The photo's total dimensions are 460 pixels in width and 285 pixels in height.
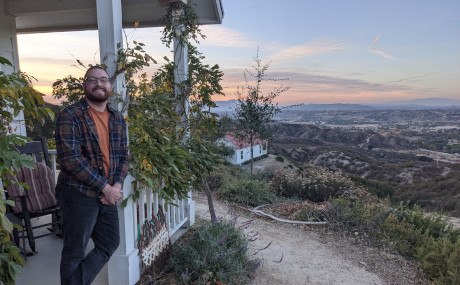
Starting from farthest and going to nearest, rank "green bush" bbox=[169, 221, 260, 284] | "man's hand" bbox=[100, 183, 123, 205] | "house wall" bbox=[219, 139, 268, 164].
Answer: "house wall" bbox=[219, 139, 268, 164]
"green bush" bbox=[169, 221, 260, 284]
"man's hand" bbox=[100, 183, 123, 205]

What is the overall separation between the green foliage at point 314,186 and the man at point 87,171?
5.98 m

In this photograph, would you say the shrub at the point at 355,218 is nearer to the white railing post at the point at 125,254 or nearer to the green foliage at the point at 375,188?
the white railing post at the point at 125,254

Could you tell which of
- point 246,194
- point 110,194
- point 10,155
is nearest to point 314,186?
point 246,194

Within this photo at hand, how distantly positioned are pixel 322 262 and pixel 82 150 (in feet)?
10.4

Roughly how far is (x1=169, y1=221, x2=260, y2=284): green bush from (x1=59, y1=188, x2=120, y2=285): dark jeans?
2.77 ft

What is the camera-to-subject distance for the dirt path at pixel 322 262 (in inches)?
134

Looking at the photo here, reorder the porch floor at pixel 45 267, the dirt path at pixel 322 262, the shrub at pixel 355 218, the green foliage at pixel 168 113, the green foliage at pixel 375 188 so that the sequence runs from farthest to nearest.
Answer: the green foliage at pixel 375 188
the shrub at pixel 355 218
the dirt path at pixel 322 262
the porch floor at pixel 45 267
the green foliage at pixel 168 113

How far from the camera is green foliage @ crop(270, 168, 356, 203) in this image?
24.5ft

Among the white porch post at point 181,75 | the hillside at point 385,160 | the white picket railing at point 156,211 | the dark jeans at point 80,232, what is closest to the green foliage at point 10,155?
the dark jeans at point 80,232

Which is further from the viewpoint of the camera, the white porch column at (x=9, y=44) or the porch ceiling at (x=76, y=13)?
the white porch column at (x=9, y=44)

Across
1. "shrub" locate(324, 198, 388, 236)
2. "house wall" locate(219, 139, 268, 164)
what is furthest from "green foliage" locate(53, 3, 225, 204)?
"house wall" locate(219, 139, 268, 164)

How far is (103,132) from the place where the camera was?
6.92 ft

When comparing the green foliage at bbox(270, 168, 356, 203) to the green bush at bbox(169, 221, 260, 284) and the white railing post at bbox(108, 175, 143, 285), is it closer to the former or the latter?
the green bush at bbox(169, 221, 260, 284)

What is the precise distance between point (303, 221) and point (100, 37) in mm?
4306
